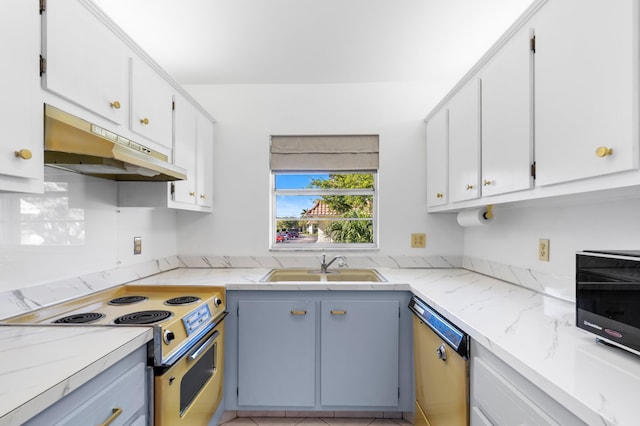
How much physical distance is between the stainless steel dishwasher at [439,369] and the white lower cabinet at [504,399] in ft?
0.14

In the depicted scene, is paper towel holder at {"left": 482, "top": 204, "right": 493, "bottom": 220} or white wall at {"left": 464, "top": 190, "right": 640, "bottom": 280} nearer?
white wall at {"left": 464, "top": 190, "right": 640, "bottom": 280}

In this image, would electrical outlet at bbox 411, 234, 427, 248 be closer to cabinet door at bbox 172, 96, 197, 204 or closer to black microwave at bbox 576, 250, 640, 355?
black microwave at bbox 576, 250, 640, 355

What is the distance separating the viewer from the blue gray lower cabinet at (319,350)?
188 centimetres

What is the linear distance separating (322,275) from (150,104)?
64.9 inches

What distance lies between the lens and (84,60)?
1.18m

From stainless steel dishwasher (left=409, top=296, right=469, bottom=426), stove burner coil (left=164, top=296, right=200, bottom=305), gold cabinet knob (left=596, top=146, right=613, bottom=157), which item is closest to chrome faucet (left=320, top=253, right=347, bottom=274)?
stainless steel dishwasher (left=409, top=296, right=469, bottom=426)

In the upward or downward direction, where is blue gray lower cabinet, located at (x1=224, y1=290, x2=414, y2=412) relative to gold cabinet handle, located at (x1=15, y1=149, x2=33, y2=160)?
downward

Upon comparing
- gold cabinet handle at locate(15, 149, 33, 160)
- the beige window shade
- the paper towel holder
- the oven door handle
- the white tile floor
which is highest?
the beige window shade

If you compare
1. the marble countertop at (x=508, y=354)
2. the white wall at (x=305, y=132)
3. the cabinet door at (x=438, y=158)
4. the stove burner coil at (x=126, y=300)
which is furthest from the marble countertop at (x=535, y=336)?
the cabinet door at (x=438, y=158)

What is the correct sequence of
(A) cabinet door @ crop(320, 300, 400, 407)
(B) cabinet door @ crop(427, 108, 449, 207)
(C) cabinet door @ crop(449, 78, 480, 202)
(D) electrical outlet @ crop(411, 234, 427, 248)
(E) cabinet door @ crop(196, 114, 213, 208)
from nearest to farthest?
(C) cabinet door @ crop(449, 78, 480, 202), (A) cabinet door @ crop(320, 300, 400, 407), (B) cabinet door @ crop(427, 108, 449, 207), (E) cabinet door @ crop(196, 114, 213, 208), (D) electrical outlet @ crop(411, 234, 427, 248)

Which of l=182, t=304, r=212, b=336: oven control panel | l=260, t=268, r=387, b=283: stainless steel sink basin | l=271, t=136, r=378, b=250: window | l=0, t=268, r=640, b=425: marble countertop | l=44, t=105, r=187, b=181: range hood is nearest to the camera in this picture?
l=0, t=268, r=640, b=425: marble countertop

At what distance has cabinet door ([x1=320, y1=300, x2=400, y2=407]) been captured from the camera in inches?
73.9

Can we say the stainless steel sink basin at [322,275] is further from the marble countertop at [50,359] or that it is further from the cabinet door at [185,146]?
the marble countertop at [50,359]

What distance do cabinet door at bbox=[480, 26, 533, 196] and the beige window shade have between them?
3.48ft
